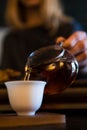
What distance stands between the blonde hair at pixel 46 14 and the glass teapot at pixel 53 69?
105cm

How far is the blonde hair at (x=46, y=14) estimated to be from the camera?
66.3 inches

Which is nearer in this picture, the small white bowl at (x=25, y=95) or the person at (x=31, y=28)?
the small white bowl at (x=25, y=95)

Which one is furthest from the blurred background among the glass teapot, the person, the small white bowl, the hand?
the small white bowl

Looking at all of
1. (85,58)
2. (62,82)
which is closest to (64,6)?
(85,58)

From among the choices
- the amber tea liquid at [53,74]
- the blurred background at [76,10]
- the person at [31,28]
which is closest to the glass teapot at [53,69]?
the amber tea liquid at [53,74]

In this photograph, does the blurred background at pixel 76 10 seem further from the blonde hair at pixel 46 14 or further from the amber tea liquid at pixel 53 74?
the amber tea liquid at pixel 53 74

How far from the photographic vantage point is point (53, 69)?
24.9 inches

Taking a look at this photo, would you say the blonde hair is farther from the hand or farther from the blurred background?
the hand

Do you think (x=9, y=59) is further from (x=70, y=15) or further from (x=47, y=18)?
(x=70, y=15)

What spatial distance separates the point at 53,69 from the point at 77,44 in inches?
7.2

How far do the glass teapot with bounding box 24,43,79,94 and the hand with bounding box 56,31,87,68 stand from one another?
0.33ft

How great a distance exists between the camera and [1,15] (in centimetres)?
216

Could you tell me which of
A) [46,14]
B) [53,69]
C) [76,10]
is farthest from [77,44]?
[76,10]

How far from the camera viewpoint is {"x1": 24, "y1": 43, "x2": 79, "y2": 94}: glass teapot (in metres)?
0.64
